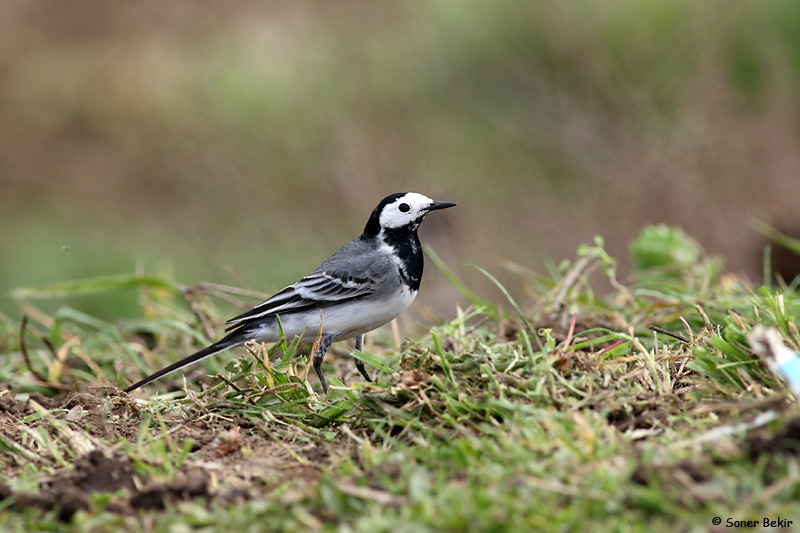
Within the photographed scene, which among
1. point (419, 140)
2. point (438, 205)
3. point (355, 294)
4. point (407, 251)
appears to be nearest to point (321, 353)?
point (355, 294)

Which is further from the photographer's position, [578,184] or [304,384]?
[578,184]

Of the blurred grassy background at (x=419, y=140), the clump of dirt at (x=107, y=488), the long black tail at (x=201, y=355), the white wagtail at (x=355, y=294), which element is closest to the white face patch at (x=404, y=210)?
the white wagtail at (x=355, y=294)

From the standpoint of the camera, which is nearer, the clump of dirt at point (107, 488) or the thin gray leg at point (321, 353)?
the clump of dirt at point (107, 488)

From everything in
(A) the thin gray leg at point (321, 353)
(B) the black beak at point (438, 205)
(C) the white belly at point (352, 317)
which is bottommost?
(A) the thin gray leg at point (321, 353)

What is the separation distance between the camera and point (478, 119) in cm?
1101

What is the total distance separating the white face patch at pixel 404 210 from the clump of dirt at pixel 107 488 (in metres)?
2.33

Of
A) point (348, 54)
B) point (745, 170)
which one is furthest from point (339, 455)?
point (348, 54)

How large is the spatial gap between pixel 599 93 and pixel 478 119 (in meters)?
1.72

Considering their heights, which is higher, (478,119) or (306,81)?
(306,81)

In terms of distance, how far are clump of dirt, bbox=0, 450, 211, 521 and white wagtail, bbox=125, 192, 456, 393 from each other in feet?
4.95

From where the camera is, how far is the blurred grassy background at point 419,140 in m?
8.97

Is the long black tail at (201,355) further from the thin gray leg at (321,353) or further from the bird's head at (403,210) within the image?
the bird's head at (403,210)

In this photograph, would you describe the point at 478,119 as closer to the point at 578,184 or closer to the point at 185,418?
the point at 578,184

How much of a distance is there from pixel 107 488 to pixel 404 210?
262cm
